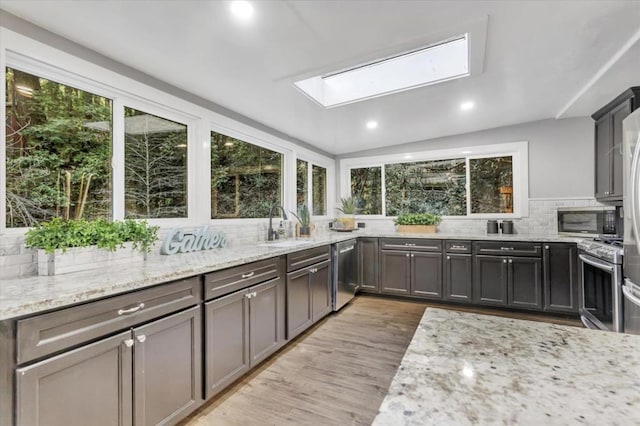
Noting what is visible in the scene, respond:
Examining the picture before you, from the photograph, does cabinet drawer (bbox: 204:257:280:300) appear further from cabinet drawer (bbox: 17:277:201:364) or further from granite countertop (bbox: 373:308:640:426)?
granite countertop (bbox: 373:308:640:426)

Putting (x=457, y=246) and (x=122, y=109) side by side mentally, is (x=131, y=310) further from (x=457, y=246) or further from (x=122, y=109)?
A: (x=457, y=246)

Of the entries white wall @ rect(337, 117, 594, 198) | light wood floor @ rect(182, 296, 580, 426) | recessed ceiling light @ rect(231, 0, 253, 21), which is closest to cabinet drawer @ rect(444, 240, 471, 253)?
light wood floor @ rect(182, 296, 580, 426)

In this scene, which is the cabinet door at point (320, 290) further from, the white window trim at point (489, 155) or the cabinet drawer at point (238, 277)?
the white window trim at point (489, 155)

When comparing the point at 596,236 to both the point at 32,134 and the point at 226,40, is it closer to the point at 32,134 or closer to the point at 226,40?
the point at 226,40

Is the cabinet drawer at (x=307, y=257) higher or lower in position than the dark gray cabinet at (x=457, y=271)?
higher

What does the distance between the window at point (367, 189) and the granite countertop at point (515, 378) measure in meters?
4.25

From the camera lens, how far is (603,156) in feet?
10.8

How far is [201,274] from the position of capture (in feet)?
6.08

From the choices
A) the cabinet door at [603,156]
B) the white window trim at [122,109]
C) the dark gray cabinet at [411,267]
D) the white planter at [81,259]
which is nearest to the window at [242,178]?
the white window trim at [122,109]

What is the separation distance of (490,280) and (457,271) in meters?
0.37

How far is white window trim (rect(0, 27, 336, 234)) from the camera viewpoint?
164 centimetres

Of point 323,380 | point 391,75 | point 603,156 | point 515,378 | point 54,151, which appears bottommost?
Answer: point 323,380

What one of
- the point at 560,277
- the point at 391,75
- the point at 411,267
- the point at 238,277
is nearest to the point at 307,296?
the point at 238,277

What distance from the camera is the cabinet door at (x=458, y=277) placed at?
378 cm
